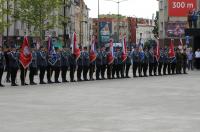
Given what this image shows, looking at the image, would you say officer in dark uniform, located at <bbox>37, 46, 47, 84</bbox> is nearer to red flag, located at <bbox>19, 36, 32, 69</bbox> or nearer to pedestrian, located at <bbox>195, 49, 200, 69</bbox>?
red flag, located at <bbox>19, 36, 32, 69</bbox>

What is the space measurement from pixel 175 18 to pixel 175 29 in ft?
15.6

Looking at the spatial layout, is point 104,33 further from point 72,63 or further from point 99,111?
point 99,111

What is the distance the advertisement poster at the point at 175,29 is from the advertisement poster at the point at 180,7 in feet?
4.84

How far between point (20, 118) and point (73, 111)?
1.88m

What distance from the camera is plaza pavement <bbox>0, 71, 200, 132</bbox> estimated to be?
1241cm

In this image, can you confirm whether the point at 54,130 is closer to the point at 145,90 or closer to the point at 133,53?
the point at 145,90

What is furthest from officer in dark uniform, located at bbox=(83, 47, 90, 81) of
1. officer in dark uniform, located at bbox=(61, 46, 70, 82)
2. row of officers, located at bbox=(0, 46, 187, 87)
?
officer in dark uniform, located at bbox=(61, 46, 70, 82)

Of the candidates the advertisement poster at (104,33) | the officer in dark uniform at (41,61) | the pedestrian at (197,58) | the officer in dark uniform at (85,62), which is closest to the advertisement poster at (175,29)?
the advertisement poster at (104,33)

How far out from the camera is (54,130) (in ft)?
39.1

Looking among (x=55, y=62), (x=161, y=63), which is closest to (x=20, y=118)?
(x=55, y=62)

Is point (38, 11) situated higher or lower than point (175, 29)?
higher

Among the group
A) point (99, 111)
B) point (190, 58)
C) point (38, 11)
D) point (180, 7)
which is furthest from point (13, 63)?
point (180, 7)

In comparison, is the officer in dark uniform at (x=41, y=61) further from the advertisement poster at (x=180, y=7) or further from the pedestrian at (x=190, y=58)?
the advertisement poster at (x=180, y=7)

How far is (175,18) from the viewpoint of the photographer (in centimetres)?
9662
